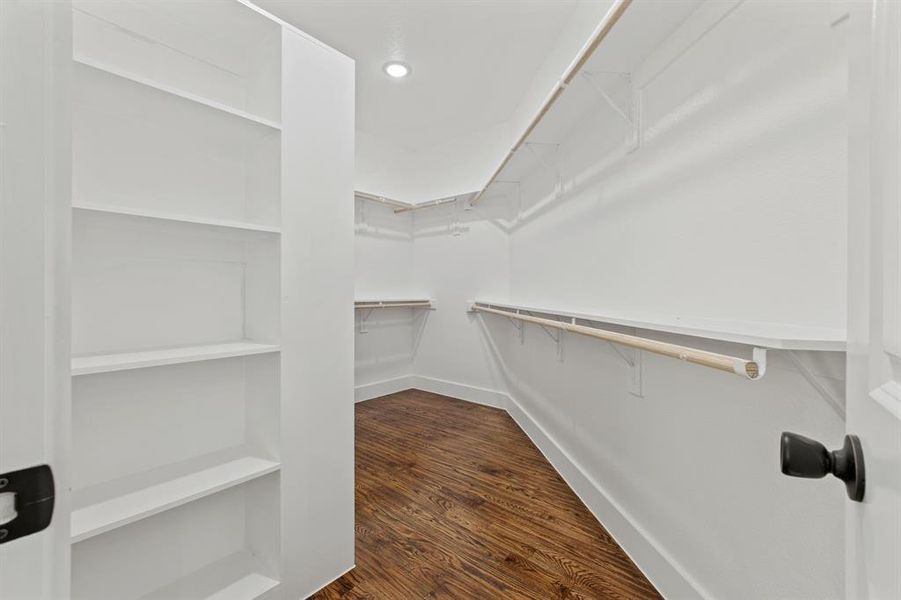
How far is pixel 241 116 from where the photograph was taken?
4.25 ft

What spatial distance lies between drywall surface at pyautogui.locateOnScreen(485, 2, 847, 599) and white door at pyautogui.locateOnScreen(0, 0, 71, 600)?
133cm

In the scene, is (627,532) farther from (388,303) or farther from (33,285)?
(388,303)

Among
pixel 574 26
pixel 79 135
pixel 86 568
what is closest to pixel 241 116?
pixel 79 135

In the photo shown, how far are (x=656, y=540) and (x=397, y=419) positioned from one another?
7.47 feet

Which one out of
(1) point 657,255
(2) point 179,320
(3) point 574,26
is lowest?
(2) point 179,320

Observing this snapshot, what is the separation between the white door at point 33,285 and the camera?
0.35 meters

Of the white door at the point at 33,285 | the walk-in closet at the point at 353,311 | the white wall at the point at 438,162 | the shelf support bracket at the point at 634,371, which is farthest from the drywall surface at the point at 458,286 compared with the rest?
the white door at the point at 33,285

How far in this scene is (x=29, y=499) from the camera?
14.0 inches

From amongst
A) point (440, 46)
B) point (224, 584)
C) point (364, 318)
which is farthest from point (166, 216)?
point (364, 318)

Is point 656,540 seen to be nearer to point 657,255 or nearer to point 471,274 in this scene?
point 657,255

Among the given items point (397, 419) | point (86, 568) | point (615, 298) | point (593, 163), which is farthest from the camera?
point (397, 419)

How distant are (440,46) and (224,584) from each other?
2959 millimetres

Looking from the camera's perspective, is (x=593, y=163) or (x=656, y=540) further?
(x=593, y=163)

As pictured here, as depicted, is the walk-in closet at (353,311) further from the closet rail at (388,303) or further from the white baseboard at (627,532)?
the closet rail at (388,303)
